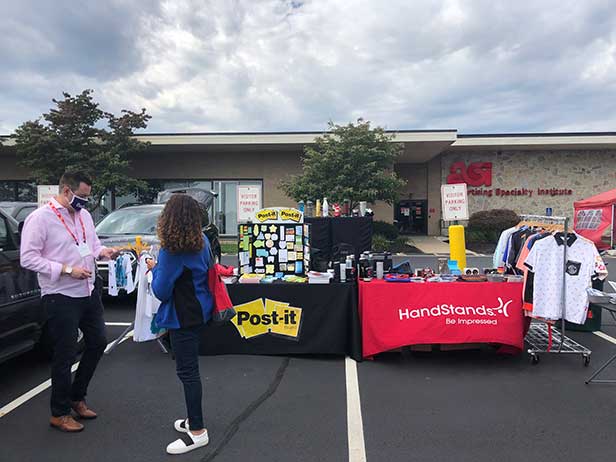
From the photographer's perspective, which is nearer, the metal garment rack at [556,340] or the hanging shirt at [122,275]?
the metal garment rack at [556,340]

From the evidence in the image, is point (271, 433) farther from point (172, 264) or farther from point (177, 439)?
point (172, 264)

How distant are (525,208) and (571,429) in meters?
22.9

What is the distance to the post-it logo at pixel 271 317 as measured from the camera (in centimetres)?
492

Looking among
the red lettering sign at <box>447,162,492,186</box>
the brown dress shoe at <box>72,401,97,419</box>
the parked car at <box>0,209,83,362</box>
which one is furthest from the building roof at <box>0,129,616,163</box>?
the brown dress shoe at <box>72,401,97,419</box>

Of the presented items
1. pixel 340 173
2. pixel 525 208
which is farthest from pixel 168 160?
pixel 525 208

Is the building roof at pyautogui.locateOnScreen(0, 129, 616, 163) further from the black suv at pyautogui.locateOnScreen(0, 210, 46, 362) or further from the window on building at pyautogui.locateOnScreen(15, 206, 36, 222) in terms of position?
the black suv at pyautogui.locateOnScreen(0, 210, 46, 362)

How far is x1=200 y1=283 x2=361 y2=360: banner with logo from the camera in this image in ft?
16.1

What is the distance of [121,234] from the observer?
7.98 meters

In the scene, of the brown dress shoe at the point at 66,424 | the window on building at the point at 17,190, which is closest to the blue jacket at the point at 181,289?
the brown dress shoe at the point at 66,424

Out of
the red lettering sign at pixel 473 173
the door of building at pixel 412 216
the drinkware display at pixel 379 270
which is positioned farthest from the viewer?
the door of building at pixel 412 216

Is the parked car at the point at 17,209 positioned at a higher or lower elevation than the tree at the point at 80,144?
lower

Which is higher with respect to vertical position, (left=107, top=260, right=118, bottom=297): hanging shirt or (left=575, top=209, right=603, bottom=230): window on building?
(left=575, top=209, right=603, bottom=230): window on building

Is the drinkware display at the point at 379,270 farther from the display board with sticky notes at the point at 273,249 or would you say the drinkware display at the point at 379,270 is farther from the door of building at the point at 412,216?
the door of building at the point at 412,216

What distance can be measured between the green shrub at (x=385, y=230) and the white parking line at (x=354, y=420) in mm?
15572
